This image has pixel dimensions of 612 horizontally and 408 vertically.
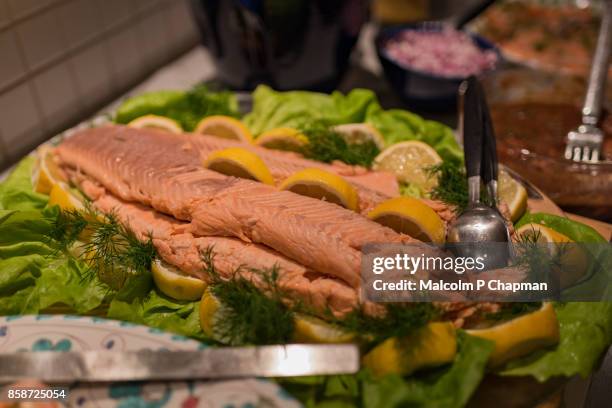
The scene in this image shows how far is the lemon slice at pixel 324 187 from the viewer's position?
169cm

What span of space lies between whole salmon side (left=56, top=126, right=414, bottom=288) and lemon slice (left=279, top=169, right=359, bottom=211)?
0.08 m

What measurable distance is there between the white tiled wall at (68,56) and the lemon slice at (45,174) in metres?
0.38

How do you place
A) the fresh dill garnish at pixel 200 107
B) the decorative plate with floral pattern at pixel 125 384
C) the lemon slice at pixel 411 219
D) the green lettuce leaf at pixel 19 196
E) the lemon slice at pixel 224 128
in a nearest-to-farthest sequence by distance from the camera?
1. the decorative plate with floral pattern at pixel 125 384
2. the lemon slice at pixel 411 219
3. the green lettuce leaf at pixel 19 196
4. the lemon slice at pixel 224 128
5. the fresh dill garnish at pixel 200 107

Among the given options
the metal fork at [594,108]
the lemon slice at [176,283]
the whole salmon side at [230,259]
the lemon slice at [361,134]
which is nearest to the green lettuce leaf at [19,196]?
the whole salmon side at [230,259]

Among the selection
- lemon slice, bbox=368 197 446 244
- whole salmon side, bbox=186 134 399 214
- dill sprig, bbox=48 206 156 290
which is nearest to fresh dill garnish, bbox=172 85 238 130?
whole salmon side, bbox=186 134 399 214

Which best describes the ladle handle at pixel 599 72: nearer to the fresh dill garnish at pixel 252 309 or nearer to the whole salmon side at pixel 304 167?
the whole salmon side at pixel 304 167

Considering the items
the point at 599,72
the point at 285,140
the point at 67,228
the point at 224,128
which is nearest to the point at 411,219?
the point at 285,140

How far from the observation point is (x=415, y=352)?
1.31 meters

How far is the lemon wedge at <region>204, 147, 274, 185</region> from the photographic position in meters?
1.79

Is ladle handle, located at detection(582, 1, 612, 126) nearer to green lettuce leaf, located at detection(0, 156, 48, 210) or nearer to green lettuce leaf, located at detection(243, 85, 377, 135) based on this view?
green lettuce leaf, located at detection(243, 85, 377, 135)

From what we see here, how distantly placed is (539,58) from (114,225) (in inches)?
93.2

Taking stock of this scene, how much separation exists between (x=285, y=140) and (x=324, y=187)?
464 millimetres

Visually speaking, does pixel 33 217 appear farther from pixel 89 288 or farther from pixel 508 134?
pixel 508 134

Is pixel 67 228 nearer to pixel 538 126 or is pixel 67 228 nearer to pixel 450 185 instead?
pixel 450 185
